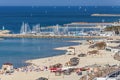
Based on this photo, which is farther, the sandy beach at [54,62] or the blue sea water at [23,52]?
the blue sea water at [23,52]

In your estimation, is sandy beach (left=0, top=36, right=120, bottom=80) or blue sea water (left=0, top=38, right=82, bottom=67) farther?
blue sea water (left=0, top=38, right=82, bottom=67)

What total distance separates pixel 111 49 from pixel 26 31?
30.7 meters

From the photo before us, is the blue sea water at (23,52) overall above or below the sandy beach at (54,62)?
above

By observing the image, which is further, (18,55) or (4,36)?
(4,36)

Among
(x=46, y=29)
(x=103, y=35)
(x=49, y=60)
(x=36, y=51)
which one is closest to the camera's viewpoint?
(x=49, y=60)

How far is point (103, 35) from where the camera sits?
2501 inches

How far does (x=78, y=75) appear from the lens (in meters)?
28.8

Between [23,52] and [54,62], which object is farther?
[23,52]

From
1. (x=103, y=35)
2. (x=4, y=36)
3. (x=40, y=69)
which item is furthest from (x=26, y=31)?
(x=40, y=69)

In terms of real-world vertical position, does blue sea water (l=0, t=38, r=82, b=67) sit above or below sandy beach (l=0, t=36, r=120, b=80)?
above

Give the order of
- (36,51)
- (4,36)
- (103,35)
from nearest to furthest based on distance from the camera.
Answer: (36,51) < (103,35) < (4,36)

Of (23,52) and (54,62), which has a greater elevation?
(23,52)

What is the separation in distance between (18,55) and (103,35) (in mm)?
22185

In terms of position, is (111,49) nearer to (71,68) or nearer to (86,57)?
(86,57)
